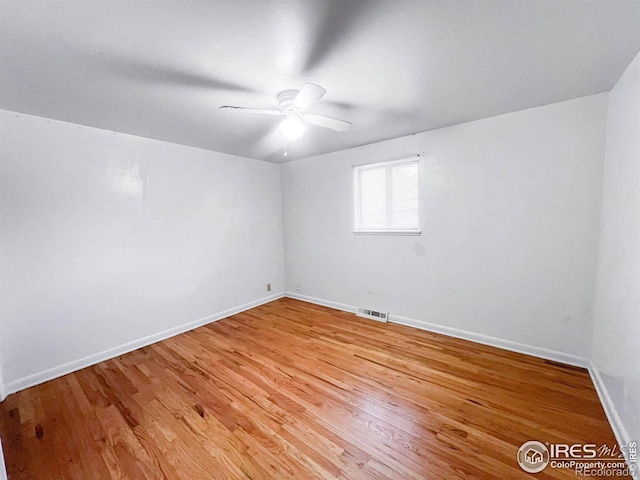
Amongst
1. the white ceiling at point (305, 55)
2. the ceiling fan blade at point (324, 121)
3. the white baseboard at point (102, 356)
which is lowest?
the white baseboard at point (102, 356)

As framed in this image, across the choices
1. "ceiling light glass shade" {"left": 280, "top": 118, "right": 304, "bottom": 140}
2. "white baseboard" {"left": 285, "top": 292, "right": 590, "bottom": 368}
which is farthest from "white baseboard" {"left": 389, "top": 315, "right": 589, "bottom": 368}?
"ceiling light glass shade" {"left": 280, "top": 118, "right": 304, "bottom": 140}

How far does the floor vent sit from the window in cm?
108

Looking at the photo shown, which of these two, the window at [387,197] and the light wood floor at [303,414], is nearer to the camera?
the light wood floor at [303,414]

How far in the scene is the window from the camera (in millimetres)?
3037

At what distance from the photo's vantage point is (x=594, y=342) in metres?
2.05

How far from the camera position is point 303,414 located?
1.74 m

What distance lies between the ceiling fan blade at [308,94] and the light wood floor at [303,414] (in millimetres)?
2088

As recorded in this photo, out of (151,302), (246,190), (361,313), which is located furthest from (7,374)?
(361,313)

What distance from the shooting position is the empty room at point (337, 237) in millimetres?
1321

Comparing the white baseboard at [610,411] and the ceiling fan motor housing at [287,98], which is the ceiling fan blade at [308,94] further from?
the white baseboard at [610,411]

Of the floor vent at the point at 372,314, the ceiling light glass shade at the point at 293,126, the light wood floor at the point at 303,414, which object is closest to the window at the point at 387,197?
the floor vent at the point at 372,314

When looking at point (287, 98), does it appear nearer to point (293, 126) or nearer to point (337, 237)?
point (293, 126)

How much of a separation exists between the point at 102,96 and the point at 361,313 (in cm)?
343

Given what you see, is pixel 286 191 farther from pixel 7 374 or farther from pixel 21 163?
pixel 7 374
